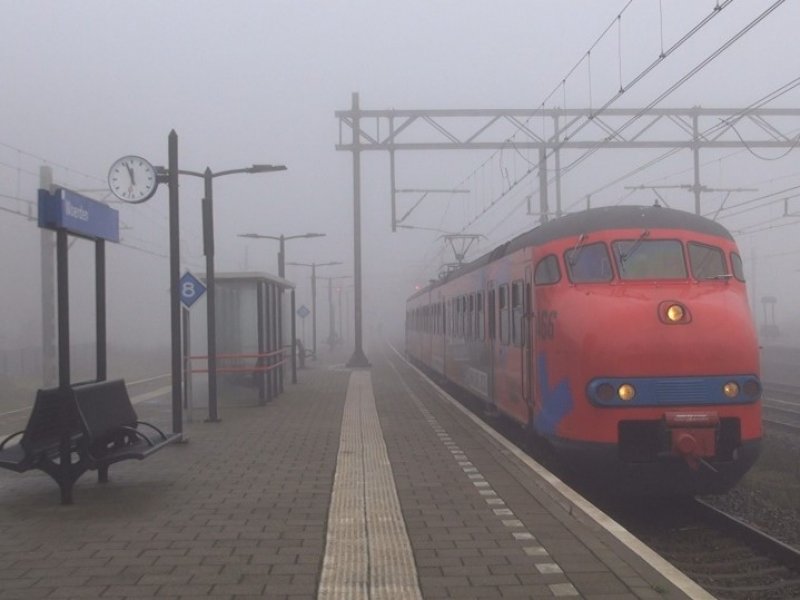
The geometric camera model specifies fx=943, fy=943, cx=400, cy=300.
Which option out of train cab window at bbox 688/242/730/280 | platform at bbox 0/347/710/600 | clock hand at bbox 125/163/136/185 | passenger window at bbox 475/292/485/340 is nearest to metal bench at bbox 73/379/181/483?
platform at bbox 0/347/710/600

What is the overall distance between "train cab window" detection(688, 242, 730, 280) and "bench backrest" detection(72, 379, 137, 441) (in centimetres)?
638

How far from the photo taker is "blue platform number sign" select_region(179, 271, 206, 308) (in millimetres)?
15814

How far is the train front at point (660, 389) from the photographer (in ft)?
30.4

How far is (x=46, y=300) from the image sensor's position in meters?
25.8

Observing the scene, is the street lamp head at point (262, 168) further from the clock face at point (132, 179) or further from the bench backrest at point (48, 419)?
the bench backrest at point (48, 419)

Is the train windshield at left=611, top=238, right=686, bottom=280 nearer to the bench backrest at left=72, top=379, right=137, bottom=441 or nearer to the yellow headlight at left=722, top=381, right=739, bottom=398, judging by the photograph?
the yellow headlight at left=722, top=381, right=739, bottom=398

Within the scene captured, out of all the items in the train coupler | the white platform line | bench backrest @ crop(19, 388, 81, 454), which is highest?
bench backrest @ crop(19, 388, 81, 454)

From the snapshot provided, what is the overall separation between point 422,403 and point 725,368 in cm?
1091

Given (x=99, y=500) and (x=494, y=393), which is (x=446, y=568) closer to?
(x=99, y=500)

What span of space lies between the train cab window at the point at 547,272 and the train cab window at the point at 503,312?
2135 mm

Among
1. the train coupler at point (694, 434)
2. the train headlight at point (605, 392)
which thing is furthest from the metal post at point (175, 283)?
the train coupler at point (694, 434)

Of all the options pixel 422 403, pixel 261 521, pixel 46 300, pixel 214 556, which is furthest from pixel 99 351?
pixel 46 300

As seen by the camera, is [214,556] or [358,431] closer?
[214,556]

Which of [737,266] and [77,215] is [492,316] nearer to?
[737,266]
